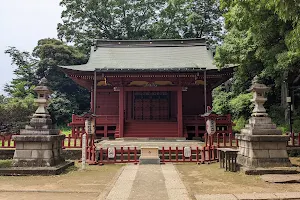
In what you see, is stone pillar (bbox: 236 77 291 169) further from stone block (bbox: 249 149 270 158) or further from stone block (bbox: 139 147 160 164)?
stone block (bbox: 139 147 160 164)

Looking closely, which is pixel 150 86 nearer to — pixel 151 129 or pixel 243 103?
pixel 151 129

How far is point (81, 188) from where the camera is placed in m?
7.31

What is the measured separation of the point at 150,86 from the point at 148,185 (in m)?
12.4

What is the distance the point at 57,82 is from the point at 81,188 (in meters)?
30.1

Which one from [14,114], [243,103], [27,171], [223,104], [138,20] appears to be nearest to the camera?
[27,171]

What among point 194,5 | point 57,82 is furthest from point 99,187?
point 194,5

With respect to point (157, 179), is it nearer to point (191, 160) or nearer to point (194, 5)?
point (191, 160)

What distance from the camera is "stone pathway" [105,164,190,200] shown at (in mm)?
6316

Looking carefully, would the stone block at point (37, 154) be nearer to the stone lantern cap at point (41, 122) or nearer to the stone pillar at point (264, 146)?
the stone lantern cap at point (41, 122)

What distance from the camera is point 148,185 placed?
7453 millimetres

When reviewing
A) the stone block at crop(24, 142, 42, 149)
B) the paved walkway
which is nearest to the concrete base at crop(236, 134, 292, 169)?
the paved walkway

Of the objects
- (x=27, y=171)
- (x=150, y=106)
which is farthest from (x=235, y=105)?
(x=27, y=171)

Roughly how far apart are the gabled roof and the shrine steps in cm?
430

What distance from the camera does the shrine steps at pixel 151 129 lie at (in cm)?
1850
